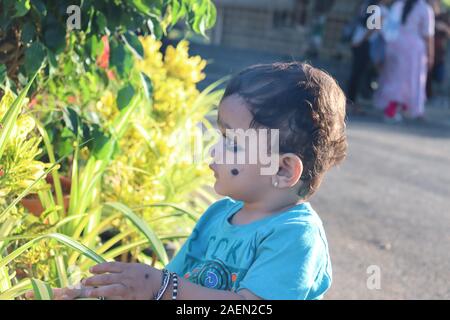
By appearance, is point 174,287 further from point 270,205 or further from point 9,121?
point 9,121

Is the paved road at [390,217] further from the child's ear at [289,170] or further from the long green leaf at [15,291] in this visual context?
the child's ear at [289,170]

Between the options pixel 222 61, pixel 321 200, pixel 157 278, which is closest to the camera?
pixel 157 278

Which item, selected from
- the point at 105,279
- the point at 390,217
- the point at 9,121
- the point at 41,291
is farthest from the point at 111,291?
the point at 390,217

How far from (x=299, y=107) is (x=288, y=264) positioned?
38cm

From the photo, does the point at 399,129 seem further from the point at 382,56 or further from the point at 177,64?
the point at 177,64

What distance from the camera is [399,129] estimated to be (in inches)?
439

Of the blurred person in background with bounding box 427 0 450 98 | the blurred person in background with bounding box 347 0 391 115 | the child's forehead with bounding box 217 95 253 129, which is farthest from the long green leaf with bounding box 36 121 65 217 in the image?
the blurred person in background with bounding box 427 0 450 98

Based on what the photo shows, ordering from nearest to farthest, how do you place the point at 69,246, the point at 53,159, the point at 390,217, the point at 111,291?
1. the point at 111,291
2. the point at 69,246
3. the point at 53,159
4. the point at 390,217

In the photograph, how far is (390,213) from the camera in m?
6.44

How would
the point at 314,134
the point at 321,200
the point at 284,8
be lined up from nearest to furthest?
the point at 314,134 → the point at 321,200 → the point at 284,8

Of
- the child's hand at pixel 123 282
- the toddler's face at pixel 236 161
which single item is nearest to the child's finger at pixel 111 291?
the child's hand at pixel 123 282

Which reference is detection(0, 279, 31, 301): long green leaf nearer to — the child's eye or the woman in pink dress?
the child's eye

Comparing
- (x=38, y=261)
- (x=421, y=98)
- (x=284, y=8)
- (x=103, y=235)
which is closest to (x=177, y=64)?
(x=103, y=235)
